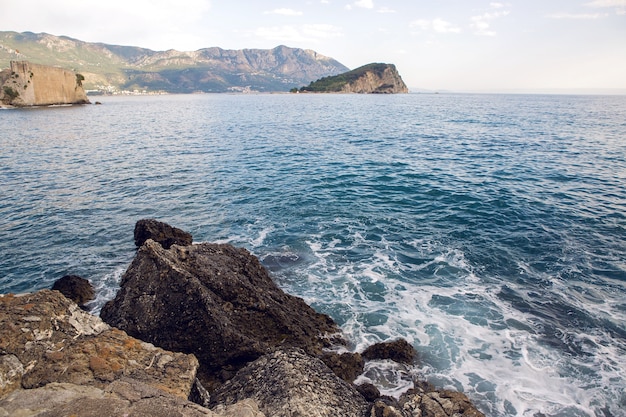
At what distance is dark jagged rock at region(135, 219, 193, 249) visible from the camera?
17966 mm

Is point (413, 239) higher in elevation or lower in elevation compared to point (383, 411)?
lower

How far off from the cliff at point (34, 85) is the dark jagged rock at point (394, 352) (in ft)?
441

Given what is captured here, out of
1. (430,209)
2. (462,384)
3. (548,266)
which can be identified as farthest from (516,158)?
(462,384)

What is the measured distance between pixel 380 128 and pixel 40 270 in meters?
59.2

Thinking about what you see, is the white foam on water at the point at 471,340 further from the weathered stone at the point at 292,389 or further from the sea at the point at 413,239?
the weathered stone at the point at 292,389

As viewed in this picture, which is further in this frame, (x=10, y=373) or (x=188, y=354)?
(x=188, y=354)

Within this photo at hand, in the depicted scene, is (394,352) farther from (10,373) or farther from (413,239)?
(10,373)

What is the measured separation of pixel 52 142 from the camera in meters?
49.9

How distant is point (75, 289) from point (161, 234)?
451cm

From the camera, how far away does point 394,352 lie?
39.3 ft

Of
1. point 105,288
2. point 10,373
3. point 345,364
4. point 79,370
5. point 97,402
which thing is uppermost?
point 97,402

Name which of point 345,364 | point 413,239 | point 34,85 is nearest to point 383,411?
point 345,364

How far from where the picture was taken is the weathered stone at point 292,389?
7.26 metres

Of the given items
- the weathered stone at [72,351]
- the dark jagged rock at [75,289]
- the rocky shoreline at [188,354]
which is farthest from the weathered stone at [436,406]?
the dark jagged rock at [75,289]
